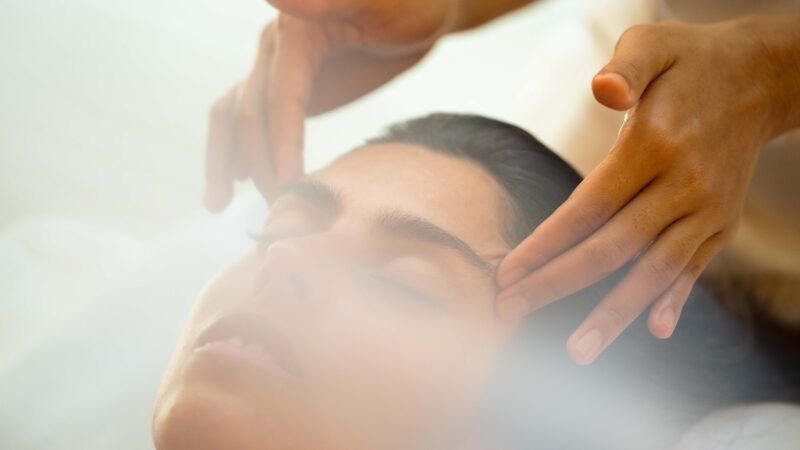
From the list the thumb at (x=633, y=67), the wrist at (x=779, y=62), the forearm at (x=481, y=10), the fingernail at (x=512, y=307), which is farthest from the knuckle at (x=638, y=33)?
the forearm at (x=481, y=10)

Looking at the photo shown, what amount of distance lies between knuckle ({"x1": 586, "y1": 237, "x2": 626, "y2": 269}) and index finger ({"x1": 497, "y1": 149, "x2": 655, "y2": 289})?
15 mm

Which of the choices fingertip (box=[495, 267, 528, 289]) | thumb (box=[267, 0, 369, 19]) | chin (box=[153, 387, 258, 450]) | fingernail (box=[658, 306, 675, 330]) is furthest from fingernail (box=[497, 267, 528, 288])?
thumb (box=[267, 0, 369, 19])

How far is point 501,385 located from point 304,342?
159mm

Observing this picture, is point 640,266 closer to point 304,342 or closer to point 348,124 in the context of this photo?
point 304,342

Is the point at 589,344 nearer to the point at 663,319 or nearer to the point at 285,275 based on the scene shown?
the point at 663,319

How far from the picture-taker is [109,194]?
0.77m

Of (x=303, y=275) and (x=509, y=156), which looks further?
(x=509, y=156)

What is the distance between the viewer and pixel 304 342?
0.56 metres

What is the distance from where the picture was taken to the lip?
1.80 ft

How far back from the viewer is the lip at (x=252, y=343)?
0.55 m

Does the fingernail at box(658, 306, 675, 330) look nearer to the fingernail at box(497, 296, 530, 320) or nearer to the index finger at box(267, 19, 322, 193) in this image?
the fingernail at box(497, 296, 530, 320)

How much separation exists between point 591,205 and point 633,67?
0.10 meters

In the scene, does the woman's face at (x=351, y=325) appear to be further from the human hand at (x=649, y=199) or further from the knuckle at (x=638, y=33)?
the knuckle at (x=638, y=33)

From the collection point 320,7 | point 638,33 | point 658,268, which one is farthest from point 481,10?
point 658,268
